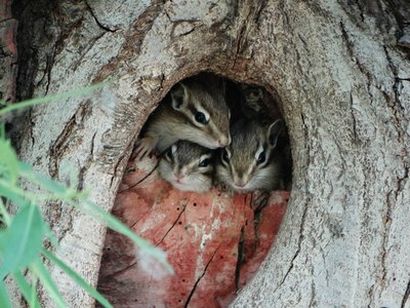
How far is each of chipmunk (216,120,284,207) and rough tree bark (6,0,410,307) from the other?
23.2 inches

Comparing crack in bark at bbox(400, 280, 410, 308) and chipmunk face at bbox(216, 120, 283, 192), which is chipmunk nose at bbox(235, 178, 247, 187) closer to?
chipmunk face at bbox(216, 120, 283, 192)

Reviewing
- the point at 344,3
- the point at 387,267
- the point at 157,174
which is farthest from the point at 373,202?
the point at 157,174

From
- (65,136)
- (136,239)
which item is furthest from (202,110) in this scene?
(136,239)

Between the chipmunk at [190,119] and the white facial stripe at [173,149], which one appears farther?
the white facial stripe at [173,149]

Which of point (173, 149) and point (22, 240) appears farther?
point (173, 149)

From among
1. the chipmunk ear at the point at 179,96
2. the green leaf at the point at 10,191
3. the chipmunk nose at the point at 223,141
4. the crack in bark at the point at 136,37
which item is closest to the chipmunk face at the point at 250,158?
the chipmunk nose at the point at 223,141

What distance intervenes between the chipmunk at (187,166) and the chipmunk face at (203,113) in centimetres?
8

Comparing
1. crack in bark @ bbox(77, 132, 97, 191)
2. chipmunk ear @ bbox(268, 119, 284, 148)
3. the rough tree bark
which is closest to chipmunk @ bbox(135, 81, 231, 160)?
chipmunk ear @ bbox(268, 119, 284, 148)

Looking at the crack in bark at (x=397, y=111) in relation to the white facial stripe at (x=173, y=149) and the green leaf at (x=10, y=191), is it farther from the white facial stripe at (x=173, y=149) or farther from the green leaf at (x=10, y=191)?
the green leaf at (x=10, y=191)

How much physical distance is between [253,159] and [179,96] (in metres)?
0.46

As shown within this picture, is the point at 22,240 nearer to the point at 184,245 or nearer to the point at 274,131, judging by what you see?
the point at 184,245

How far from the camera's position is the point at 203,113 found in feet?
14.1

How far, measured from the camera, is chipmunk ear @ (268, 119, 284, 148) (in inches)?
173

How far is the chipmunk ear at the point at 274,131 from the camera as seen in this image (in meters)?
4.38
